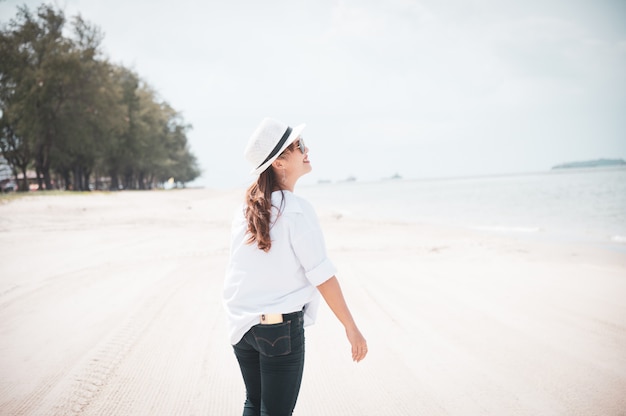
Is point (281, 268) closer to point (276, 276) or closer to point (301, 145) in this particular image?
point (276, 276)

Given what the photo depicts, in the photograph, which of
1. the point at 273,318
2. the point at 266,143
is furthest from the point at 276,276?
the point at 266,143

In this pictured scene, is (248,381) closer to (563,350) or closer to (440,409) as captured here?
(440,409)

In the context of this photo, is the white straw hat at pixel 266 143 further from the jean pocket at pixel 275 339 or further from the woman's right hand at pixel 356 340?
the woman's right hand at pixel 356 340

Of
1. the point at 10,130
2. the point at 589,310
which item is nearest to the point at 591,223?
the point at 589,310

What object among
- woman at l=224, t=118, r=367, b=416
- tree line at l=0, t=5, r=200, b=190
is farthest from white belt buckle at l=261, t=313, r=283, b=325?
tree line at l=0, t=5, r=200, b=190

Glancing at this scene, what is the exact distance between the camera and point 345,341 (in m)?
3.64

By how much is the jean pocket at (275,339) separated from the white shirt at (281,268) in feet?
0.20

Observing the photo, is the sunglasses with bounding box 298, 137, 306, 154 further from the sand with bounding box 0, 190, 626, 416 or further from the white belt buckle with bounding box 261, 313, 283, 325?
the sand with bounding box 0, 190, 626, 416

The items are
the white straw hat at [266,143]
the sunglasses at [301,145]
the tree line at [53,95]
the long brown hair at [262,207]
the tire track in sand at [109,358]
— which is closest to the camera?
the long brown hair at [262,207]

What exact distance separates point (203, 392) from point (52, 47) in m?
34.9

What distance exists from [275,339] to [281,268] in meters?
0.31

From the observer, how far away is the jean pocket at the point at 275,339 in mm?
1558

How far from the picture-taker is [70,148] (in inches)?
1215

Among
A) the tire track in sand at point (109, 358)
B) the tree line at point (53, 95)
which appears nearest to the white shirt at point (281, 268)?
the tire track in sand at point (109, 358)
